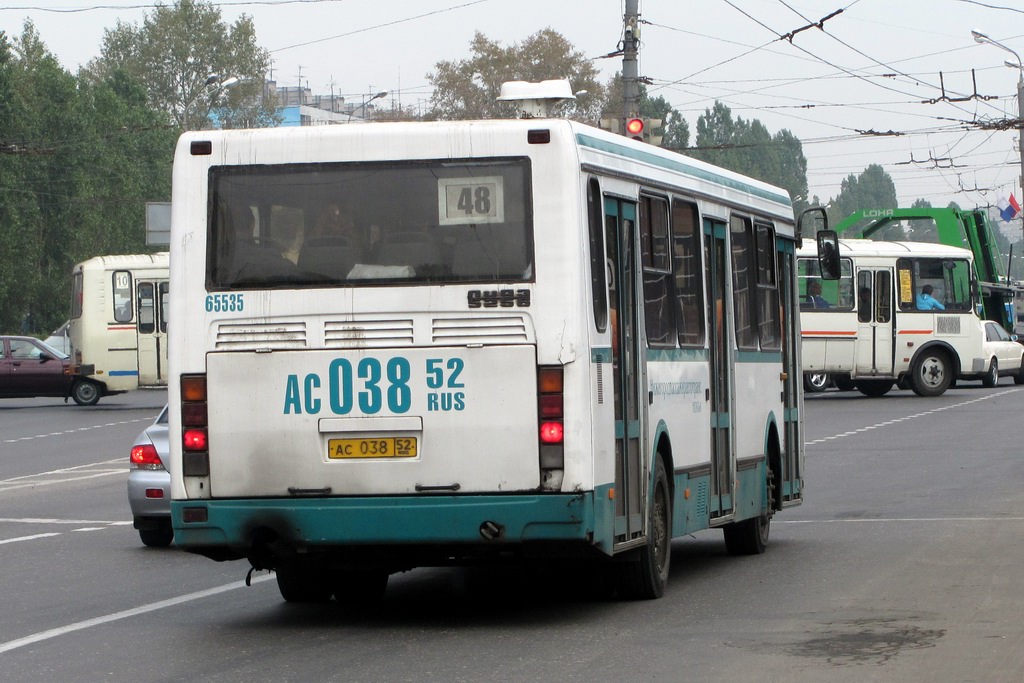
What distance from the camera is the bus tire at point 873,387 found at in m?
42.7

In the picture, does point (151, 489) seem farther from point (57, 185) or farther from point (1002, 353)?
point (57, 185)

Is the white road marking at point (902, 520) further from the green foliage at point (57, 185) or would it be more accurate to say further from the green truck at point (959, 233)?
the green foliage at point (57, 185)

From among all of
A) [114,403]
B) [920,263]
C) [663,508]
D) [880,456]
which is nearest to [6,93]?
[114,403]

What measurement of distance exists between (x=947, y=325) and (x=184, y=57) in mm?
75862

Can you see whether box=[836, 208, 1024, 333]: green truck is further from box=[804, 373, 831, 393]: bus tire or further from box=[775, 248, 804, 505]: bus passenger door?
box=[775, 248, 804, 505]: bus passenger door

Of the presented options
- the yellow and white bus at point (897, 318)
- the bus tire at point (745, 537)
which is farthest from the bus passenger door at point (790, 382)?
the yellow and white bus at point (897, 318)

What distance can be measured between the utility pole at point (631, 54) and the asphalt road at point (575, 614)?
43.6 ft

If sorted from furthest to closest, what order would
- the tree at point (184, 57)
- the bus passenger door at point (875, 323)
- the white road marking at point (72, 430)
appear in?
the tree at point (184, 57) < the bus passenger door at point (875, 323) < the white road marking at point (72, 430)

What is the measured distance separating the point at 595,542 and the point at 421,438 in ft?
3.27

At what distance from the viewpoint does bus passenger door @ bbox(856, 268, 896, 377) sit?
40.2 m

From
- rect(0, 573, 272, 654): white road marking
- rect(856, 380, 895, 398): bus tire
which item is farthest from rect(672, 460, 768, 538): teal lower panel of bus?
rect(856, 380, 895, 398): bus tire

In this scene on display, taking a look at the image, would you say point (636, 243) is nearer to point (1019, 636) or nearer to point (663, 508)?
point (663, 508)

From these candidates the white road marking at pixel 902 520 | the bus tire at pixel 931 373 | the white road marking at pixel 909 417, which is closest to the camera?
the white road marking at pixel 902 520

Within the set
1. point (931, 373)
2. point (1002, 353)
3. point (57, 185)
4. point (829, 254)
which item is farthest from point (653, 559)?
point (57, 185)
